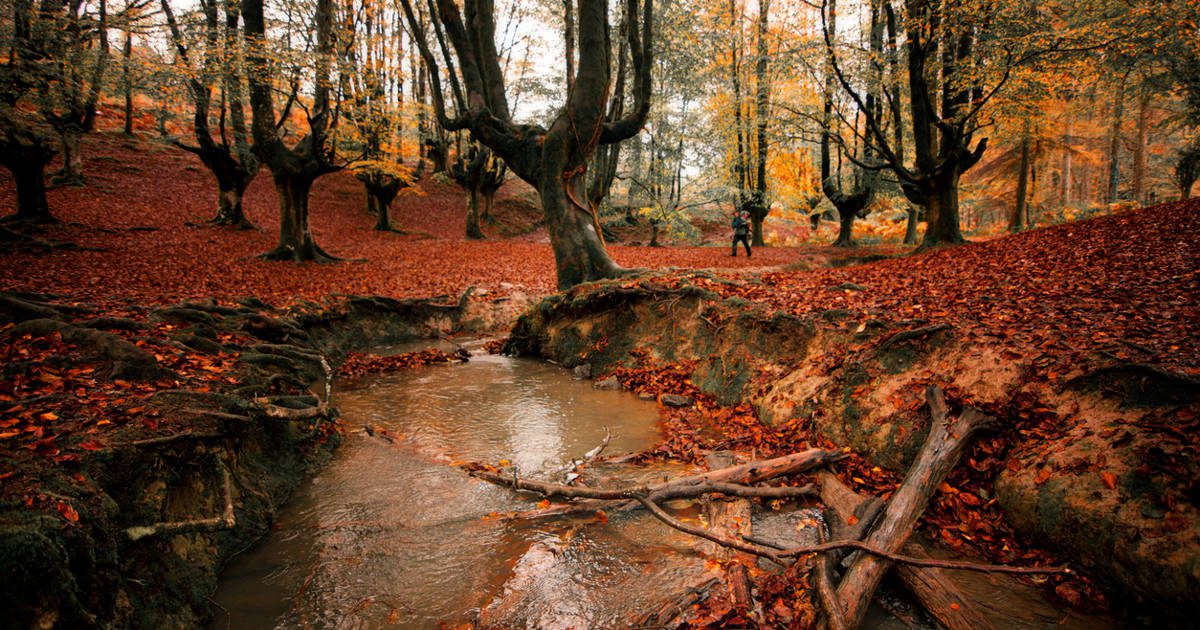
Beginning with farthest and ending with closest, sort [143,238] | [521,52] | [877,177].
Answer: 1. [521,52]
2. [877,177]
3. [143,238]

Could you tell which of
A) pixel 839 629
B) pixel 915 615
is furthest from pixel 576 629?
pixel 915 615

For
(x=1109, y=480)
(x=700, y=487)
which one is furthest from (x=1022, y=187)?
(x=700, y=487)

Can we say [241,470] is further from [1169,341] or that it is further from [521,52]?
[521,52]

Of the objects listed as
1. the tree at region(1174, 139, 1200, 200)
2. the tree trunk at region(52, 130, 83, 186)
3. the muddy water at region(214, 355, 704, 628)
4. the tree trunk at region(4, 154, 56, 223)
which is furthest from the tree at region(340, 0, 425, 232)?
the tree at region(1174, 139, 1200, 200)

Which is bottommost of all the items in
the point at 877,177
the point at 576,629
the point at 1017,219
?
the point at 576,629

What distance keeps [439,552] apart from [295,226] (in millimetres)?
12680

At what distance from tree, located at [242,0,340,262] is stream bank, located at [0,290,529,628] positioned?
7519mm

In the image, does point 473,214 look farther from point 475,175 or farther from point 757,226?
point 757,226

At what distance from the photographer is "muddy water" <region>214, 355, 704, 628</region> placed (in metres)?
2.82

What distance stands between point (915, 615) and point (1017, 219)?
23548mm

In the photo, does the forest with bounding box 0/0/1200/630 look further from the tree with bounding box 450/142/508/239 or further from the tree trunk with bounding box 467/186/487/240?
the tree trunk with bounding box 467/186/487/240

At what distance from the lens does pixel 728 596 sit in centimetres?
279

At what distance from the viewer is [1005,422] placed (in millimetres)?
3572

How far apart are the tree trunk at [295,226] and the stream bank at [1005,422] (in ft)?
37.5
